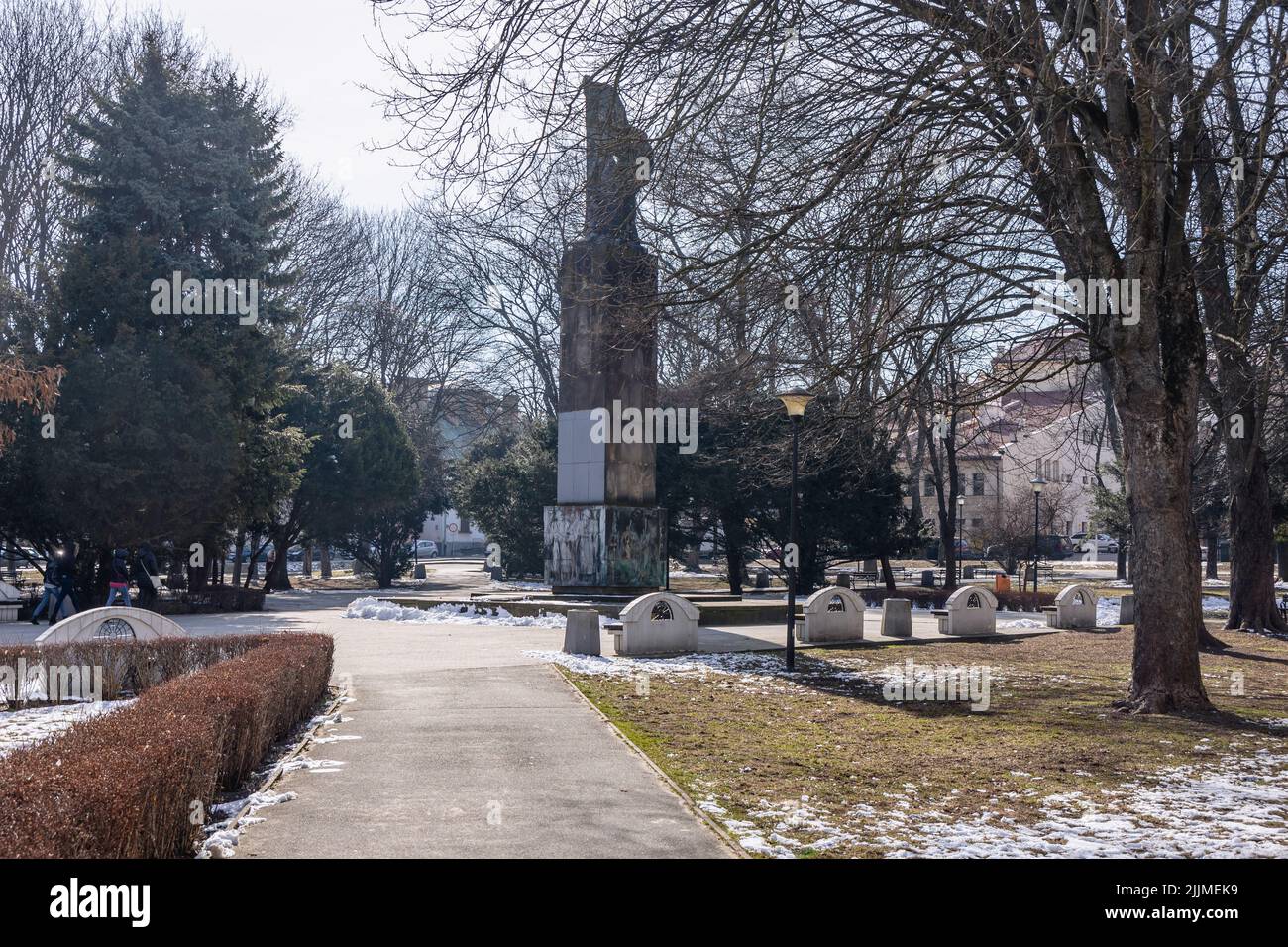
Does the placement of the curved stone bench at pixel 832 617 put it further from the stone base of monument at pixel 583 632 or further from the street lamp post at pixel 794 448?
the stone base of monument at pixel 583 632

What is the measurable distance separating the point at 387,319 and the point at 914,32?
127 ft

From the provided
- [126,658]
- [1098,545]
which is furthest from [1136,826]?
[1098,545]

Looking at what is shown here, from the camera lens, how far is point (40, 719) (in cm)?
1044

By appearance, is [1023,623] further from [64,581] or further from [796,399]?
[64,581]

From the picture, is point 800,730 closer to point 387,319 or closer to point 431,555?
point 387,319

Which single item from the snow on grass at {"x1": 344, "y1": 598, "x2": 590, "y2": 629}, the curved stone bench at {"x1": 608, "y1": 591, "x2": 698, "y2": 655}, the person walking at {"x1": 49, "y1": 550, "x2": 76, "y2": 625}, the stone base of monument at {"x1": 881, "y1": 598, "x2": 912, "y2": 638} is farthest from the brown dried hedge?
the person walking at {"x1": 49, "y1": 550, "x2": 76, "y2": 625}

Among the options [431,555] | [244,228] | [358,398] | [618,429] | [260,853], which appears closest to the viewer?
[260,853]

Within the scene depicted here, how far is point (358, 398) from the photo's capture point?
3941 centimetres

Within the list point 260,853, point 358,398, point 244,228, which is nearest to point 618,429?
point 244,228

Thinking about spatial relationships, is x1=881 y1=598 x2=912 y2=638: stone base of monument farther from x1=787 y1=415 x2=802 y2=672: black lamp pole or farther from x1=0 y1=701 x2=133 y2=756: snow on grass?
x1=0 y1=701 x2=133 y2=756: snow on grass

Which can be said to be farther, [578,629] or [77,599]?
[77,599]

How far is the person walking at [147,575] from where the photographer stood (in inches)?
994

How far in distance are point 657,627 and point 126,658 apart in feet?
26.7

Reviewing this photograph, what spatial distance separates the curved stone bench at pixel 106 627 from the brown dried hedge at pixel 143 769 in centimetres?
434
